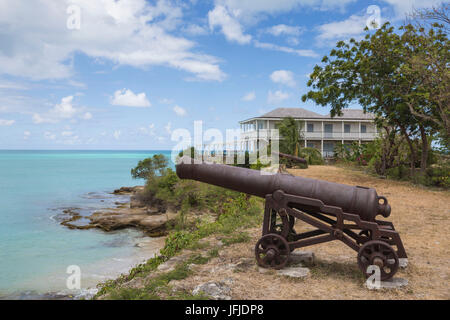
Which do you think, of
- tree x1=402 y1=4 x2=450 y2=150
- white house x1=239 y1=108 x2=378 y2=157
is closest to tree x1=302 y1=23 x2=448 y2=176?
tree x1=402 y1=4 x2=450 y2=150

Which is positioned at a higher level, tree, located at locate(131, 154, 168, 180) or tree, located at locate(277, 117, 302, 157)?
tree, located at locate(277, 117, 302, 157)

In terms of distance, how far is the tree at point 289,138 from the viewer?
27406 mm

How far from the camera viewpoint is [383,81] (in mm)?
15992

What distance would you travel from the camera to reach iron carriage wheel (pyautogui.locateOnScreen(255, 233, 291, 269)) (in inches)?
198

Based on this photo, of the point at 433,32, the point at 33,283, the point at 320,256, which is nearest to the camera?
the point at 320,256

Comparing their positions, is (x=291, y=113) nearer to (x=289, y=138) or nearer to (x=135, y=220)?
(x=289, y=138)

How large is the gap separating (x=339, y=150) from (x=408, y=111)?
1775 centimetres

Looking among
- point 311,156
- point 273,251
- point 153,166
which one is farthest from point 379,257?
point 311,156

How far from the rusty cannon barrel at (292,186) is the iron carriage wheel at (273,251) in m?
0.62

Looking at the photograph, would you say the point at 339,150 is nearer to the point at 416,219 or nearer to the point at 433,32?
the point at 433,32

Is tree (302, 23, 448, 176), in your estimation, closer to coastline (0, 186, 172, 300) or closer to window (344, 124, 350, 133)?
coastline (0, 186, 172, 300)

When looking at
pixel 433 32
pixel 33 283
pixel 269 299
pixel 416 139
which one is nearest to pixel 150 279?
pixel 269 299

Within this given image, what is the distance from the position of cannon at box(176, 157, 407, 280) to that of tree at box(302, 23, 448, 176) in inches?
435

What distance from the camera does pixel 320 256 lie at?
5895mm
